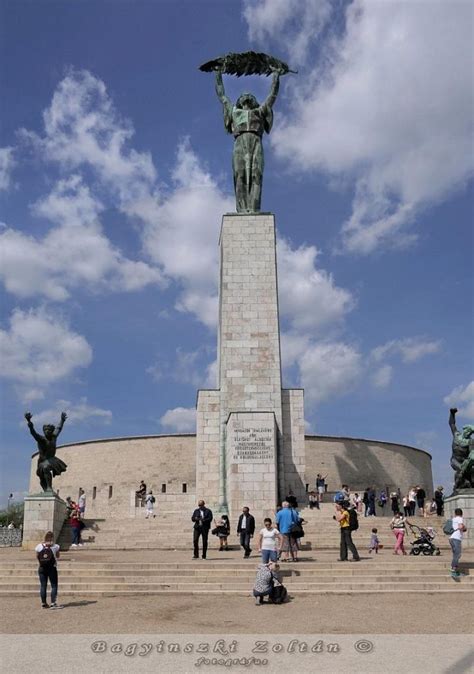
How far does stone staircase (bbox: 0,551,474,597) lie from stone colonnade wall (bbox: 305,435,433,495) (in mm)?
20251

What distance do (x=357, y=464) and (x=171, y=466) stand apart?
9.09 metres

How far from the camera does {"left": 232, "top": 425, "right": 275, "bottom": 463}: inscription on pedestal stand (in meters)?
20.8

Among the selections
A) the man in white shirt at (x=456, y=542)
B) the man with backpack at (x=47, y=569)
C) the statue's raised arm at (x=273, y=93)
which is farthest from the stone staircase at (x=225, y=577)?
the statue's raised arm at (x=273, y=93)

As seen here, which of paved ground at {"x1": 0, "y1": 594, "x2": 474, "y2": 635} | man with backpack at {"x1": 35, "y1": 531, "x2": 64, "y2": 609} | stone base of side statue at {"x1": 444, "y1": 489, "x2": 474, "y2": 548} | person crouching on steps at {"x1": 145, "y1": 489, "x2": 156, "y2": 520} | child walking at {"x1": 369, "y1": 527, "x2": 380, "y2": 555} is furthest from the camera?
person crouching on steps at {"x1": 145, "y1": 489, "x2": 156, "y2": 520}

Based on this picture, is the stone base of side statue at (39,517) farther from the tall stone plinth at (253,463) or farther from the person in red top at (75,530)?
the tall stone plinth at (253,463)

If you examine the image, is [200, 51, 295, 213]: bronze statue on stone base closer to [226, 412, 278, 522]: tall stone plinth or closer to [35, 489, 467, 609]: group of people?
[226, 412, 278, 522]: tall stone plinth

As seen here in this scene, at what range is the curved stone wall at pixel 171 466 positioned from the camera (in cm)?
3198

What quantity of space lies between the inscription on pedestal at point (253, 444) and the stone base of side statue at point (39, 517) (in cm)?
601

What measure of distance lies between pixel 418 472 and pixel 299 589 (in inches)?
1111

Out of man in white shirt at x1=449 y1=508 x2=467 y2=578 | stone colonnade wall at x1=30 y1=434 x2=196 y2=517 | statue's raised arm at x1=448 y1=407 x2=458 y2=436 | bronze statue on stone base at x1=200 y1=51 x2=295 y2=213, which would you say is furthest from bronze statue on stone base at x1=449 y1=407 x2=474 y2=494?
stone colonnade wall at x1=30 y1=434 x2=196 y2=517
